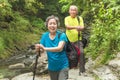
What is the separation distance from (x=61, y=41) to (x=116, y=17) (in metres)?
5.73

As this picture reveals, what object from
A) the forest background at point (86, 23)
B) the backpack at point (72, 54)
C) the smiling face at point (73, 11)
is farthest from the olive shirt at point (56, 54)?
the forest background at point (86, 23)

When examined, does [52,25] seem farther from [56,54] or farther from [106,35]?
[106,35]

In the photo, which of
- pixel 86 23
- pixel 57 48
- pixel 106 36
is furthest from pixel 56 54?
pixel 86 23

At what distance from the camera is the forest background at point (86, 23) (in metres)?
9.91

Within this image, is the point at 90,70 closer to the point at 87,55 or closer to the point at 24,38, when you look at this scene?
the point at 87,55

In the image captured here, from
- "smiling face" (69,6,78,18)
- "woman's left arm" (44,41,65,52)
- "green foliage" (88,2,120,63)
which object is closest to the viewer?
"woman's left arm" (44,41,65,52)

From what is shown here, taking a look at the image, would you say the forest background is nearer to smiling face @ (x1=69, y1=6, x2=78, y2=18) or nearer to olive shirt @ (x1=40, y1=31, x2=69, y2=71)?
smiling face @ (x1=69, y1=6, x2=78, y2=18)

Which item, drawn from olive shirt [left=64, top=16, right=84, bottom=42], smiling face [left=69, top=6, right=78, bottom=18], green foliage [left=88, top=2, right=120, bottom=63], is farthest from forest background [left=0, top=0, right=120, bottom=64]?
smiling face [left=69, top=6, right=78, bottom=18]

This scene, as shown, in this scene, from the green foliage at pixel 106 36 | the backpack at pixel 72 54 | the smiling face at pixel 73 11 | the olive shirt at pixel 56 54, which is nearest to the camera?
the olive shirt at pixel 56 54

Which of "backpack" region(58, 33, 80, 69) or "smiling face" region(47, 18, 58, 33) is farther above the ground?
"smiling face" region(47, 18, 58, 33)

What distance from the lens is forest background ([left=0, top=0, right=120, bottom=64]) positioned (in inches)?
390

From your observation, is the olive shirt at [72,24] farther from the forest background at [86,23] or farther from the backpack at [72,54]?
the forest background at [86,23]

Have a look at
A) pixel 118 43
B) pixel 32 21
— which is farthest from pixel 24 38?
pixel 118 43

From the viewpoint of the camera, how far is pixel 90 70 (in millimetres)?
9188
